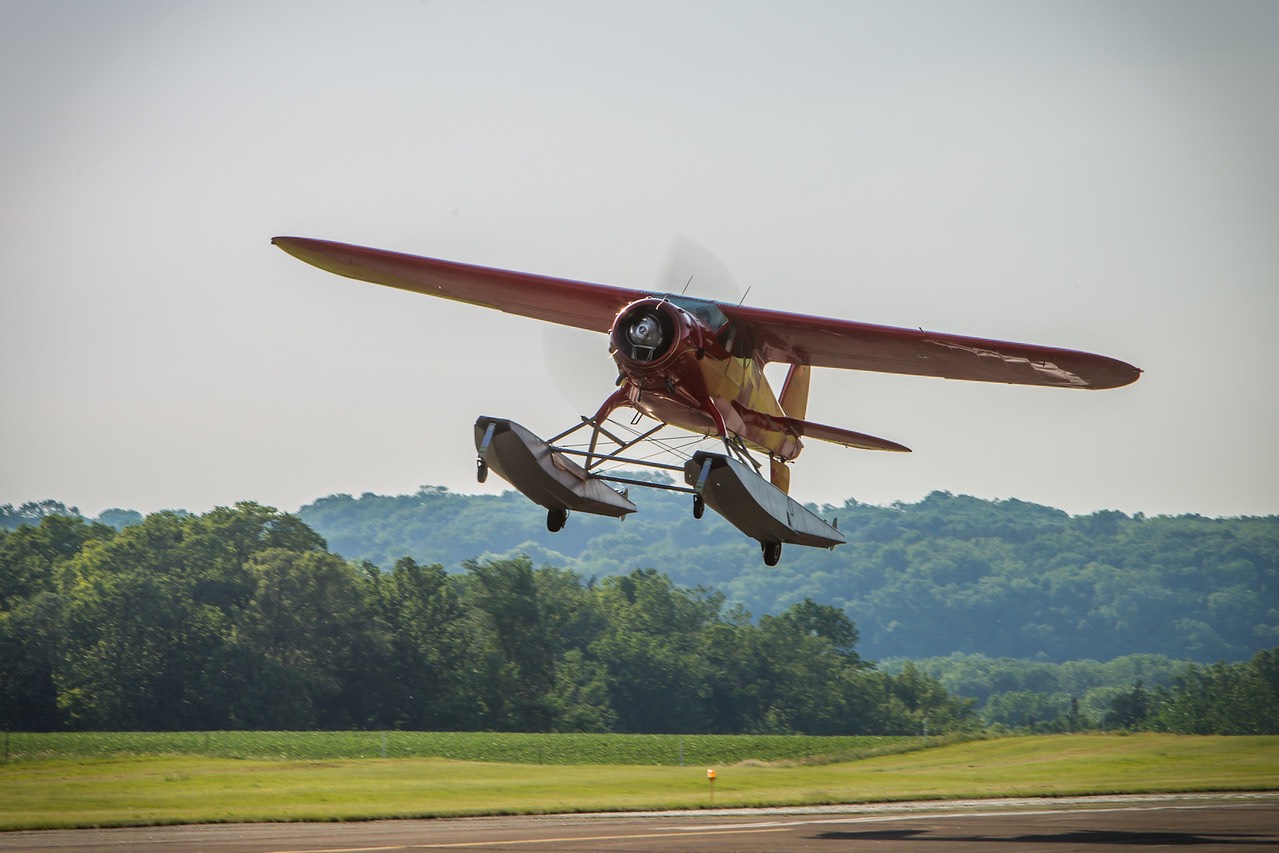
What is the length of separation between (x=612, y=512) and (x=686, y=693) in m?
74.8

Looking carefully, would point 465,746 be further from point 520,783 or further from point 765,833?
point 765,833

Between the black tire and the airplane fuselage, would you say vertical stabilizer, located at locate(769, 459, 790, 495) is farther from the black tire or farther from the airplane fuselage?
the black tire

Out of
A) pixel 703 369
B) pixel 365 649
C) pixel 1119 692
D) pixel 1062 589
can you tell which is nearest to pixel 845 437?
pixel 703 369

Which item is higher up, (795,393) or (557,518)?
(795,393)

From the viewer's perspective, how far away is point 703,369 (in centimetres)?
1900

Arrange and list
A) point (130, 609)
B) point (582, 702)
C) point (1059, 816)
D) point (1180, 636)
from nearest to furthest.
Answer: point (1059, 816)
point (130, 609)
point (582, 702)
point (1180, 636)

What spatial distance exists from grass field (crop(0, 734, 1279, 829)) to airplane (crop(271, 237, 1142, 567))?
1130 cm

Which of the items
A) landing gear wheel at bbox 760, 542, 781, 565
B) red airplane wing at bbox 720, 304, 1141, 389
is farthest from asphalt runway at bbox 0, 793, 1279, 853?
red airplane wing at bbox 720, 304, 1141, 389

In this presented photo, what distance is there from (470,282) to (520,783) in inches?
748

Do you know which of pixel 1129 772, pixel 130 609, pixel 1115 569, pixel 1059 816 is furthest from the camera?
pixel 1115 569

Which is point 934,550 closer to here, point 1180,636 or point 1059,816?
point 1180,636

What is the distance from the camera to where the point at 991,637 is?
169m

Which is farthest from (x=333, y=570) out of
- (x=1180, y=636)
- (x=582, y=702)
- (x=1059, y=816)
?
(x=1180, y=636)

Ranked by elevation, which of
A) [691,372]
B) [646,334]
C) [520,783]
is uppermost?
[646,334]
